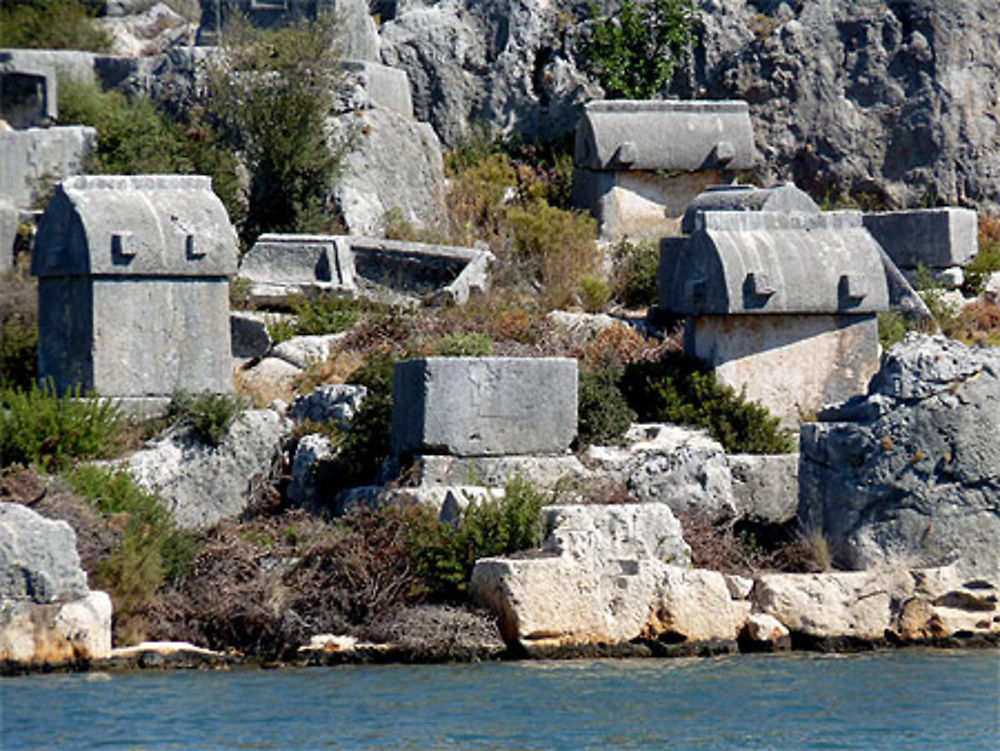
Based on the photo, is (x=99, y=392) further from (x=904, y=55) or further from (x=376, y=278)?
(x=904, y=55)

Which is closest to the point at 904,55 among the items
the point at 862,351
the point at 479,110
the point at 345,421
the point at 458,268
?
the point at 479,110

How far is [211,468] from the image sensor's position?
18.3 metres

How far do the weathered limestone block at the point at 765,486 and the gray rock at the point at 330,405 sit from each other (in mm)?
3190

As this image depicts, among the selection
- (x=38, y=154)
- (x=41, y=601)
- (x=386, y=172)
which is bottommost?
(x=41, y=601)

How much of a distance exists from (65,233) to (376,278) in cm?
536

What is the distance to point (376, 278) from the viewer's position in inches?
939

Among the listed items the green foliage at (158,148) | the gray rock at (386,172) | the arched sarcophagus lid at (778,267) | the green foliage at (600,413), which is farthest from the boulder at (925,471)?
the green foliage at (158,148)

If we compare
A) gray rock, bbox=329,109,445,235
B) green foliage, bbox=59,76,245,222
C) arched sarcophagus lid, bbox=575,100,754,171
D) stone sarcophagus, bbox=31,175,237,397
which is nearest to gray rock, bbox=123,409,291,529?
stone sarcophagus, bbox=31,175,237,397

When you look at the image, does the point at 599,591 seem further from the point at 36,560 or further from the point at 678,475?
the point at 36,560

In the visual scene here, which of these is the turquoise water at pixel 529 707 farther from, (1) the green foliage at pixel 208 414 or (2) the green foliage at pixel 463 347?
(2) the green foliage at pixel 463 347

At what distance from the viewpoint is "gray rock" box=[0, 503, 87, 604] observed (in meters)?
14.5

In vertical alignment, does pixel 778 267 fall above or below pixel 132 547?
above

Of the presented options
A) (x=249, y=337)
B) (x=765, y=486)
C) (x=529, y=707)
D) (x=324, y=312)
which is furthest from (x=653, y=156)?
(x=529, y=707)

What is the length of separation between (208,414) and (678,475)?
386 cm
